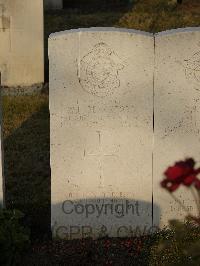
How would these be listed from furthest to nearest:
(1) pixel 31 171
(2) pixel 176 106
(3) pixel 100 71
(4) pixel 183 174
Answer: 1. (1) pixel 31 171
2. (2) pixel 176 106
3. (3) pixel 100 71
4. (4) pixel 183 174

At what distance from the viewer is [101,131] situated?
4.73m

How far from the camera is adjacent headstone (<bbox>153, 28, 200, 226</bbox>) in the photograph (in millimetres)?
4578

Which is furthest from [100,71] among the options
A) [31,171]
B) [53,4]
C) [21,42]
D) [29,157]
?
[53,4]

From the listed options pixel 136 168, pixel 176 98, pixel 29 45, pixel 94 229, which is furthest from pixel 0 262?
→ pixel 29 45

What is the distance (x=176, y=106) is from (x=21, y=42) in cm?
540

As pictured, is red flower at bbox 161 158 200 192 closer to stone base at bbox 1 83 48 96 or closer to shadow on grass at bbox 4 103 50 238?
shadow on grass at bbox 4 103 50 238

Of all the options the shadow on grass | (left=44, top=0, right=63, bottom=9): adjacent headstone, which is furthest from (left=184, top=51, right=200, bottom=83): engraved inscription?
(left=44, top=0, right=63, bottom=9): adjacent headstone

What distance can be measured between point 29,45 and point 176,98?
5377mm

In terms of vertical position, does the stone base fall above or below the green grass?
above

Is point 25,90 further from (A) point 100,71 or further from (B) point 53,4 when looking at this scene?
(B) point 53,4

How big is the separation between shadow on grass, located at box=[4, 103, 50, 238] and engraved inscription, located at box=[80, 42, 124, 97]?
138cm

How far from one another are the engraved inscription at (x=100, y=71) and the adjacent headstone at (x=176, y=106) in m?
0.35

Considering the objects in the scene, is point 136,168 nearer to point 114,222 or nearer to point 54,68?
point 114,222

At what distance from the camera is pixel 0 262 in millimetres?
4262
